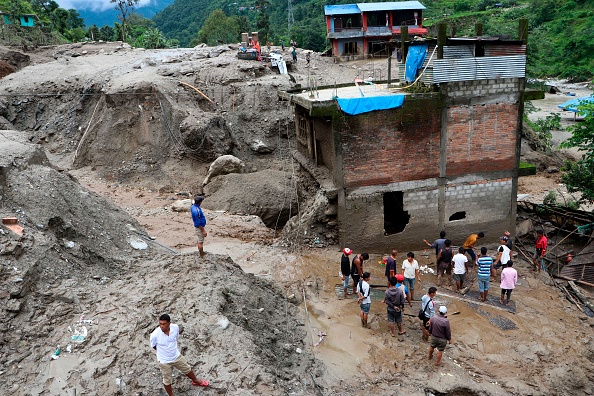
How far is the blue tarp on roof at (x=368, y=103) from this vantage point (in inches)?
488

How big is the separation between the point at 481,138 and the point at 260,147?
506 inches

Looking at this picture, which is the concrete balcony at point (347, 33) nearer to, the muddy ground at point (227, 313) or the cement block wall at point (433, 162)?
the muddy ground at point (227, 313)

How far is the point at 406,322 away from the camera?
1043 cm

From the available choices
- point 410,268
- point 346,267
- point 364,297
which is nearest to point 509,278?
point 410,268

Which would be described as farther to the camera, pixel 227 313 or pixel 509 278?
pixel 509 278

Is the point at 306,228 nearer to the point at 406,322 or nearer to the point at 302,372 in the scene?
the point at 406,322

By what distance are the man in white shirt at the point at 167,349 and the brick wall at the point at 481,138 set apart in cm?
973

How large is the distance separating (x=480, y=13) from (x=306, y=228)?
201 feet

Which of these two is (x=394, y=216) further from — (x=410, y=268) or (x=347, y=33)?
(x=347, y=33)

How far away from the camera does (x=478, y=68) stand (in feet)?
42.1

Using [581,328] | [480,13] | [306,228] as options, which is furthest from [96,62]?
[480,13]

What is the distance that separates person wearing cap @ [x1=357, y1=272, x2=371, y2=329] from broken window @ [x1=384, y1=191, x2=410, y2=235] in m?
4.50

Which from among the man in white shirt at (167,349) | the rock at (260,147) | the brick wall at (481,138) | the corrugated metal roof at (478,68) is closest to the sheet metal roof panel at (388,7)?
the rock at (260,147)

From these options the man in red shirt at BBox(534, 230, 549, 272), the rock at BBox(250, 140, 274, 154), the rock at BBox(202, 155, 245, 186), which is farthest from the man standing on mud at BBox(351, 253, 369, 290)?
the rock at BBox(250, 140, 274, 154)
